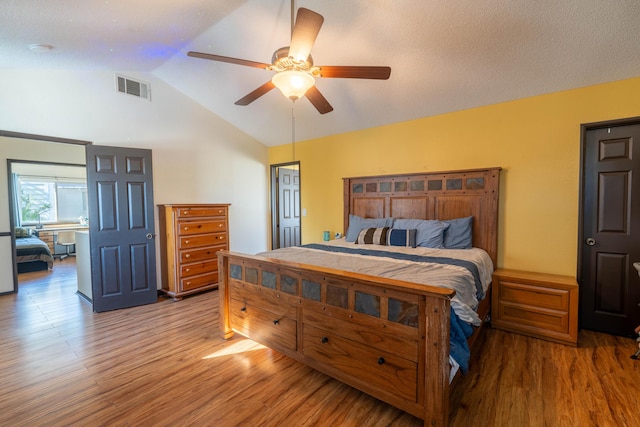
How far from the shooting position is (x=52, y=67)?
124 inches

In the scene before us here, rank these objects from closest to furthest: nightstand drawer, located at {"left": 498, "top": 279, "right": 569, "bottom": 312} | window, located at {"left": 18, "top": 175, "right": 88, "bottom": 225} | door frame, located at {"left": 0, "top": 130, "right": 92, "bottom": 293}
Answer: nightstand drawer, located at {"left": 498, "top": 279, "right": 569, "bottom": 312}
door frame, located at {"left": 0, "top": 130, "right": 92, "bottom": 293}
window, located at {"left": 18, "top": 175, "right": 88, "bottom": 225}

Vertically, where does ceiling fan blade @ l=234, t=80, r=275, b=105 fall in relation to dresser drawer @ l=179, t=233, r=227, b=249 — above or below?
above

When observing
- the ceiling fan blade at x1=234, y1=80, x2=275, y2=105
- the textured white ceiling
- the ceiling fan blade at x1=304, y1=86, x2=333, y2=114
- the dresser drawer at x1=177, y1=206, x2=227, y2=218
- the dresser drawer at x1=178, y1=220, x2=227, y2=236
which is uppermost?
the textured white ceiling

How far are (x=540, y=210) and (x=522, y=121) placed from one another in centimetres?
99

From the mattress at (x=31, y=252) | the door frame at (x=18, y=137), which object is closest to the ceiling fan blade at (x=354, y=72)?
the door frame at (x=18, y=137)

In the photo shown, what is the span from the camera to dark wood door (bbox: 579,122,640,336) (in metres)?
2.66

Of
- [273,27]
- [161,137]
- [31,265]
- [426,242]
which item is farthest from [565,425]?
[31,265]

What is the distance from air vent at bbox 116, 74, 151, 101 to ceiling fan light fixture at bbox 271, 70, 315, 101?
3022 millimetres

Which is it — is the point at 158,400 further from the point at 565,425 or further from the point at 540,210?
the point at 540,210

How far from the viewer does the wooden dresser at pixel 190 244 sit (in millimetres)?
3889

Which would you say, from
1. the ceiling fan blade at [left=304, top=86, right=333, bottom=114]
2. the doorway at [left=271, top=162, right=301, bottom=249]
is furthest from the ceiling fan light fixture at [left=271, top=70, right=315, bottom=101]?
the doorway at [left=271, top=162, right=301, bottom=249]

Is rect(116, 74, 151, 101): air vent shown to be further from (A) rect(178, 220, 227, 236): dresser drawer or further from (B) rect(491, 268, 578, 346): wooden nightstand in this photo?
(B) rect(491, 268, 578, 346): wooden nightstand

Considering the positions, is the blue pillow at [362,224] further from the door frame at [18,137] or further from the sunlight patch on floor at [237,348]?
the door frame at [18,137]

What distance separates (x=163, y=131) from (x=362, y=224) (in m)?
3.24
